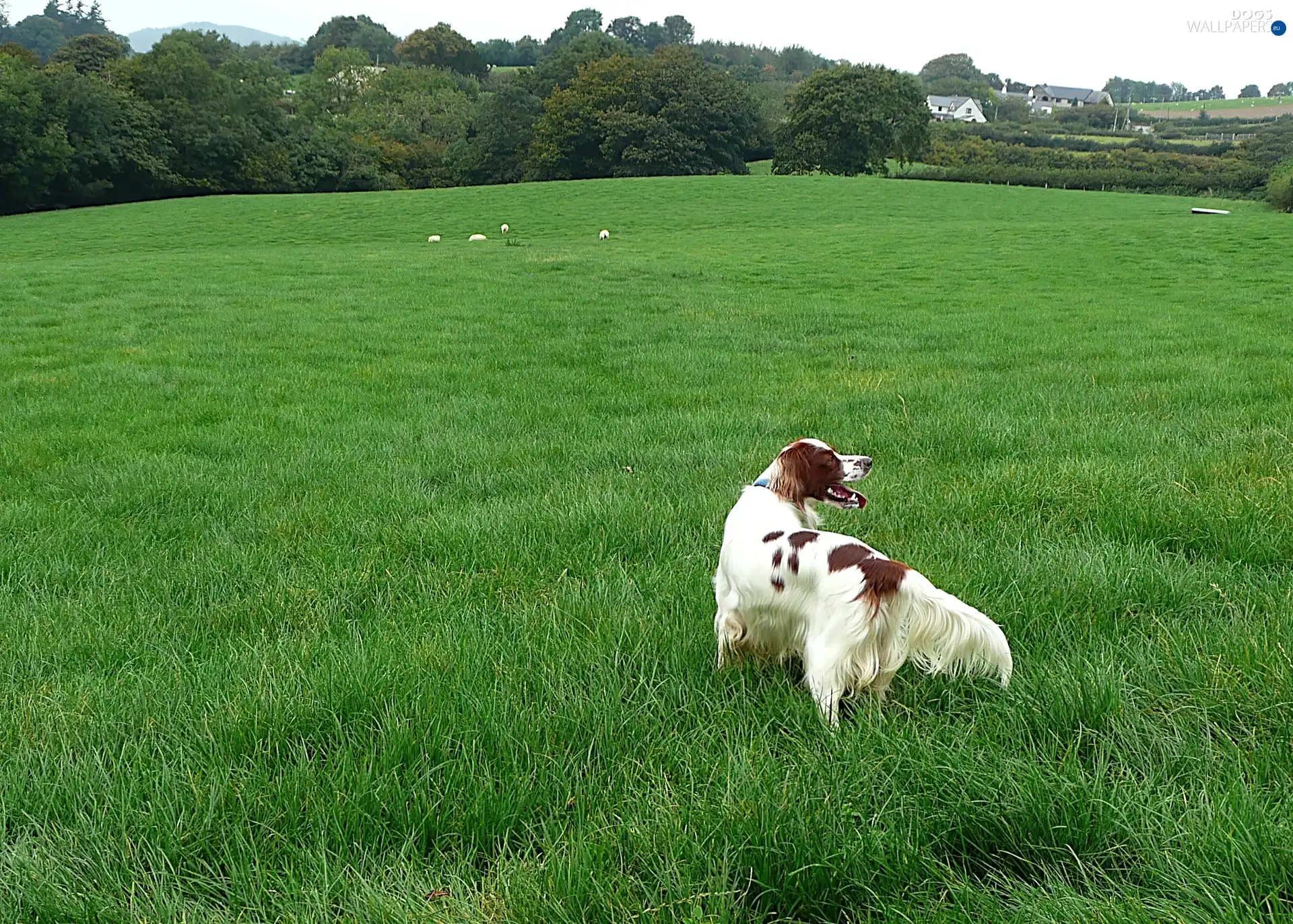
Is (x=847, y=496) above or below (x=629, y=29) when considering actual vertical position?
below

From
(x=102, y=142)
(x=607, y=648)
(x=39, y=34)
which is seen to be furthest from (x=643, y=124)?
(x=39, y=34)

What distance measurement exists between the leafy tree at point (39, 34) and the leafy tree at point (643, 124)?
5244 inches

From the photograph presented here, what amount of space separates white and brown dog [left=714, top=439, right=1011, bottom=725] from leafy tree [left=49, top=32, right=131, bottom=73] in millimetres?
86317

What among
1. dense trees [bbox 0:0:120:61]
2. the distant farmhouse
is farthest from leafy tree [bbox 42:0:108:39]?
the distant farmhouse

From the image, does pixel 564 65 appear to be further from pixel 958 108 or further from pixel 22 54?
pixel 958 108

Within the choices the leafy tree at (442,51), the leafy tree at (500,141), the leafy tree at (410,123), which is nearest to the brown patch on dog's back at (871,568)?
the leafy tree at (410,123)

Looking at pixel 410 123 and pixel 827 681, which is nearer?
pixel 827 681

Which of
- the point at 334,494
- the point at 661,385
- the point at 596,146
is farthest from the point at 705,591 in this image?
the point at 596,146

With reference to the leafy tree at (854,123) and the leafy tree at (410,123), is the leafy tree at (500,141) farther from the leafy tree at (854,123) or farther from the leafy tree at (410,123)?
the leafy tree at (854,123)

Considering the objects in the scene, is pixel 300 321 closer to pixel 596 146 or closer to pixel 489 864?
pixel 489 864

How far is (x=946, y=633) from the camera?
254cm

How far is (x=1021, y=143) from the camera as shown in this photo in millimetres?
86875

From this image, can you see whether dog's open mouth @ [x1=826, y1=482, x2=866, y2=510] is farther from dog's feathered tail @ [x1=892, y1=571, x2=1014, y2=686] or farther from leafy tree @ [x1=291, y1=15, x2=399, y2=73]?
leafy tree @ [x1=291, y1=15, x2=399, y2=73]

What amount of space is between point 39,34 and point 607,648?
693 ft
